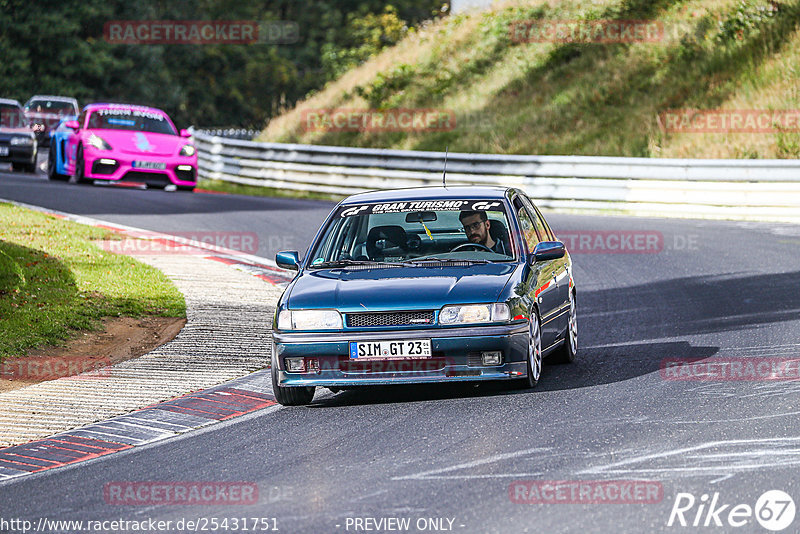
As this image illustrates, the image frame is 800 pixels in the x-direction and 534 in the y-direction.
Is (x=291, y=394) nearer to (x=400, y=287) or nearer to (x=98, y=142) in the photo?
(x=400, y=287)

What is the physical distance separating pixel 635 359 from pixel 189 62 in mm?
58714

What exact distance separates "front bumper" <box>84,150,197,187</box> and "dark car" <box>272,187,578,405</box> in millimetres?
16183

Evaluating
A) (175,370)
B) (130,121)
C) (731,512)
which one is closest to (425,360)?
(175,370)

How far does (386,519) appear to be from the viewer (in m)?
5.93

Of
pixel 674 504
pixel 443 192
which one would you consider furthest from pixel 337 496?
pixel 443 192

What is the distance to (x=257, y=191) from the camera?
30.8m

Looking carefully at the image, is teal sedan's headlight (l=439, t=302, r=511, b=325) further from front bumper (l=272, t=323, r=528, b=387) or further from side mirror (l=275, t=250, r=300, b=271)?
side mirror (l=275, t=250, r=300, b=271)

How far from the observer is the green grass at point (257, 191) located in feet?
96.5

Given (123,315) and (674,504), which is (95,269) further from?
(674,504)

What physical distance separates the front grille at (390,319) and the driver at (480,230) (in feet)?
4.23

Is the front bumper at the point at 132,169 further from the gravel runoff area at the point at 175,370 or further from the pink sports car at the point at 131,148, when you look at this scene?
the gravel runoff area at the point at 175,370

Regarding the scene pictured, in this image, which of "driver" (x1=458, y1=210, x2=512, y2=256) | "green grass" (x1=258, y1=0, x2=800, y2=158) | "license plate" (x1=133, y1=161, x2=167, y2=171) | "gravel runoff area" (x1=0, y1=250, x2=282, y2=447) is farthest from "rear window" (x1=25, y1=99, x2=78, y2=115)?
"driver" (x1=458, y1=210, x2=512, y2=256)

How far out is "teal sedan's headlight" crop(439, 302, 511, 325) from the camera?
8.51 metres

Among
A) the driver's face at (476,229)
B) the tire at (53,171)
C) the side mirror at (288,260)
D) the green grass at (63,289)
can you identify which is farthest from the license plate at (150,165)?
the driver's face at (476,229)
